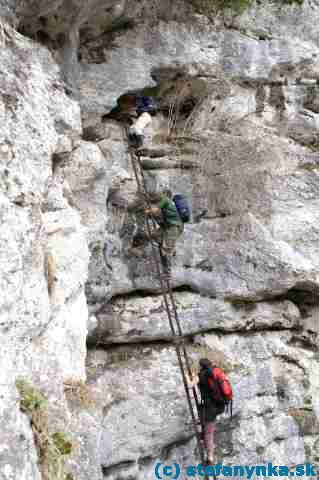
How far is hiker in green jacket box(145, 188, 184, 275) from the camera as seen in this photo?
31.5ft

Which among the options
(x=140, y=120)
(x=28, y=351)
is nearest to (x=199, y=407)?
(x=28, y=351)

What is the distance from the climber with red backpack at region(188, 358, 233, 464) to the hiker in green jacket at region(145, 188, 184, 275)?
2.57 meters

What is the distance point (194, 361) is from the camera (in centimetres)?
1013

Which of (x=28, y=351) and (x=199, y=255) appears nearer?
(x=28, y=351)

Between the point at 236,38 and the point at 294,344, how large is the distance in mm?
8032

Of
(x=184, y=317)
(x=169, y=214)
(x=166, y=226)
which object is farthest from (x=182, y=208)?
(x=184, y=317)

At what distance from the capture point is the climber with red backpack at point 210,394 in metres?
8.07

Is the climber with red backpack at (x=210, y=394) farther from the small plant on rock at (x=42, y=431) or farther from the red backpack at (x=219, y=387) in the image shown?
the small plant on rock at (x=42, y=431)

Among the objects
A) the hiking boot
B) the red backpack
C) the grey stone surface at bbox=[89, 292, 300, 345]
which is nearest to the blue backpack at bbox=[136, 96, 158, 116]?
the hiking boot

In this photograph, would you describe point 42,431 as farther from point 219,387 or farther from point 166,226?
point 166,226

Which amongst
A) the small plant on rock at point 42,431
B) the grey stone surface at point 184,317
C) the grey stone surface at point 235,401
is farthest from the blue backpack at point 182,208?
the small plant on rock at point 42,431

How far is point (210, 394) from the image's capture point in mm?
8305

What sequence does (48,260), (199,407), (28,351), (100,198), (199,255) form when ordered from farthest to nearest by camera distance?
1. (199,255)
2. (100,198)
3. (199,407)
4. (48,260)
5. (28,351)

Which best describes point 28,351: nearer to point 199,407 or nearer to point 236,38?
point 199,407
